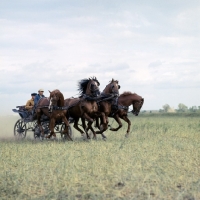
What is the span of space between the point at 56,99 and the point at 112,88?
221 centimetres

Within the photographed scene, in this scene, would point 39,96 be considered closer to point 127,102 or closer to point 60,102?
point 60,102

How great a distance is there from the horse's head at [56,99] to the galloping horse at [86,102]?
0.40m

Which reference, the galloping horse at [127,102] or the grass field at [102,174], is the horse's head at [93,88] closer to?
the galloping horse at [127,102]

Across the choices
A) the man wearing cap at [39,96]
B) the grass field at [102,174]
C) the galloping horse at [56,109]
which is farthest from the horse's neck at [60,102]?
the grass field at [102,174]

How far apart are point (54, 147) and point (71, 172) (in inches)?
193

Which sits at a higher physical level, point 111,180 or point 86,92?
point 86,92

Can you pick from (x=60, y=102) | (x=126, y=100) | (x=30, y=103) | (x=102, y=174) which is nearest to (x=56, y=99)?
(x=60, y=102)

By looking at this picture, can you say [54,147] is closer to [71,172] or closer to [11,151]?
[11,151]

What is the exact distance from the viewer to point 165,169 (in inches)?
384

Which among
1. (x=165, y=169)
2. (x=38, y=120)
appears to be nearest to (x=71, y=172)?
(x=165, y=169)

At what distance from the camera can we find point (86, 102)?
54.7ft

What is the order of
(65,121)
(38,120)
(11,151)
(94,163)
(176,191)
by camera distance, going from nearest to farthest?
(176,191) → (94,163) → (11,151) → (65,121) → (38,120)

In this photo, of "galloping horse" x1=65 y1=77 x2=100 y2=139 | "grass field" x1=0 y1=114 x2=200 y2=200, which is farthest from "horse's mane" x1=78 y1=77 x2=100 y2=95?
"grass field" x1=0 y1=114 x2=200 y2=200

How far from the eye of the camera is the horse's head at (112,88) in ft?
56.4
